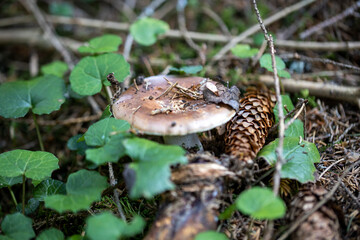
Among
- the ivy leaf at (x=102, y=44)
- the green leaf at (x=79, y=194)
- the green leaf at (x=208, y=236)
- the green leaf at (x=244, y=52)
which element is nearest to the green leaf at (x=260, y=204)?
the green leaf at (x=208, y=236)

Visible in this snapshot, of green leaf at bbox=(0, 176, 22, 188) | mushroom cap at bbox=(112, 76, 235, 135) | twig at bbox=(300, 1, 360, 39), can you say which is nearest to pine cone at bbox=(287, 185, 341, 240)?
mushroom cap at bbox=(112, 76, 235, 135)

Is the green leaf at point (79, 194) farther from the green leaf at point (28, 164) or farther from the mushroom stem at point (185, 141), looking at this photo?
the mushroom stem at point (185, 141)

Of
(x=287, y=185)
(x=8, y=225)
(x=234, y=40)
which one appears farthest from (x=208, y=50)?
(x=8, y=225)

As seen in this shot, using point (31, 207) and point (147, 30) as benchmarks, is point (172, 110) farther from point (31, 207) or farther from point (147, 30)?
point (147, 30)

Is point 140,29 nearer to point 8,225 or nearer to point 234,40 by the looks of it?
point 234,40

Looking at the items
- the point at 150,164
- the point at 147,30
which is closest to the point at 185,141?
the point at 150,164

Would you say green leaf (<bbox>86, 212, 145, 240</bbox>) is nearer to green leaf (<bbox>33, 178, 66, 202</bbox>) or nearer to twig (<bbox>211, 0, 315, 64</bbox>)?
green leaf (<bbox>33, 178, 66, 202</bbox>)
